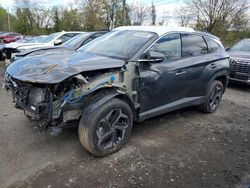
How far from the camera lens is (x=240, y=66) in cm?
804

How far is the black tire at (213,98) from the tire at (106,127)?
2.28 meters

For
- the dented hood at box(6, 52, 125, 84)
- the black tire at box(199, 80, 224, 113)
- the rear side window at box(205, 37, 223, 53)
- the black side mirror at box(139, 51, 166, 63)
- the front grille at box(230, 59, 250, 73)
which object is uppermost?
the rear side window at box(205, 37, 223, 53)

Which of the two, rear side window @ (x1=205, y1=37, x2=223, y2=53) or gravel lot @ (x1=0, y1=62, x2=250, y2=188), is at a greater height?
rear side window @ (x1=205, y1=37, x2=223, y2=53)

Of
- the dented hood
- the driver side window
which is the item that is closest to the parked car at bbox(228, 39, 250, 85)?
the driver side window

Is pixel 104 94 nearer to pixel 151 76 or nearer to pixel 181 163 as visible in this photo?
pixel 151 76

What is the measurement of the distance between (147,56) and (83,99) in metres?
1.20

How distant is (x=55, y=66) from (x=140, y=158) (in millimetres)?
1683

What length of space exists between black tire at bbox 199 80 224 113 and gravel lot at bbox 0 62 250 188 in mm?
477

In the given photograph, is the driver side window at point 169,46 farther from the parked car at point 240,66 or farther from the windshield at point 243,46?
the windshield at point 243,46

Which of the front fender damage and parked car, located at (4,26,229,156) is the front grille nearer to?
parked car, located at (4,26,229,156)

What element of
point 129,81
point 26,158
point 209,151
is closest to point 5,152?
point 26,158

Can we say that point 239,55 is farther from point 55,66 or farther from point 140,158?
point 55,66

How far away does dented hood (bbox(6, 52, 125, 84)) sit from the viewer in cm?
302

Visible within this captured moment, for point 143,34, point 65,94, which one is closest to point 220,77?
point 143,34
